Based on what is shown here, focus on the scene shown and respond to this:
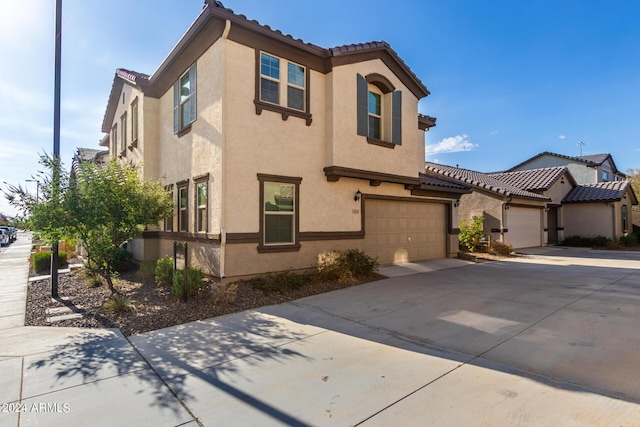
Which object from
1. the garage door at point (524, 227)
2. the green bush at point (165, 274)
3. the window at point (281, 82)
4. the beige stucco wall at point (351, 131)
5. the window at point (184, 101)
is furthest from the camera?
the garage door at point (524, 227)

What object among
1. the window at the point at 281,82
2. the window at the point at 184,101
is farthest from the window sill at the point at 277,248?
the window at the point at 184,101

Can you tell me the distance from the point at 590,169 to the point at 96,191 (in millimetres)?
40346

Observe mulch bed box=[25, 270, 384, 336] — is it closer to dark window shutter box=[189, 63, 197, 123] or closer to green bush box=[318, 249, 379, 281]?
green bush box=[318, 249, 379, 281]

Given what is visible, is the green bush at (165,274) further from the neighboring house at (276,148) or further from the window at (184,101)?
the window at (184,101)

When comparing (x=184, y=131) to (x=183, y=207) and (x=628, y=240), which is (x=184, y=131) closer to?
(x=183, y=207)

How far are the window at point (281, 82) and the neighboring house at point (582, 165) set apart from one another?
3407 cm

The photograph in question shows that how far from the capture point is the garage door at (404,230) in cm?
1177

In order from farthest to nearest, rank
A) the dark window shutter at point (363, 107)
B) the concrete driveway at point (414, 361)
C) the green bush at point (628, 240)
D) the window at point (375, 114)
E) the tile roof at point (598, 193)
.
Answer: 1. the tile roof at point (598, 193)
2. the green bush at point (628, 240)
3. the window at point (375, 114)
4. the dark window shutter at point (363, 107)
5. the concrete driveway at point (414, 361)

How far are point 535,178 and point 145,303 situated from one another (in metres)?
25.5

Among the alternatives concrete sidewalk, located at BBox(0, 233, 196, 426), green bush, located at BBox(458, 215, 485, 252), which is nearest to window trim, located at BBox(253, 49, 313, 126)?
concrete sidewalk, located at BBox(0, 233, 196, 426)

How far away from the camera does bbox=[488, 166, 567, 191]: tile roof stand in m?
22.3

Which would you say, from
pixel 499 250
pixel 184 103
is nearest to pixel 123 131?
pixel 184 103

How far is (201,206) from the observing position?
9492mm

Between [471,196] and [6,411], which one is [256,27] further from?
[471,196]
